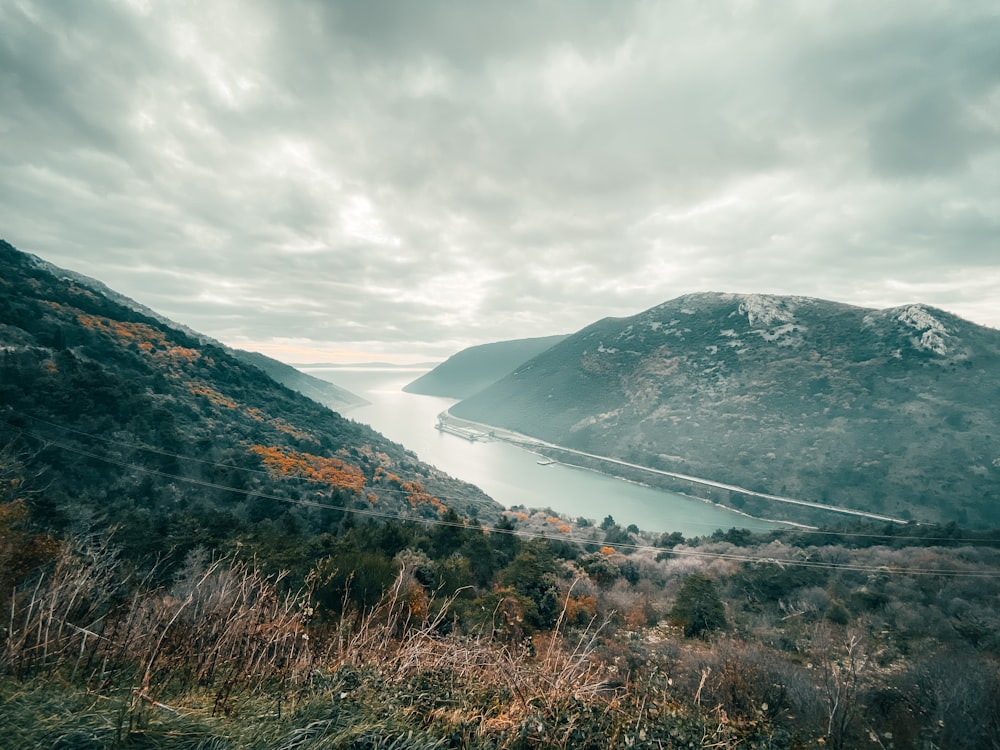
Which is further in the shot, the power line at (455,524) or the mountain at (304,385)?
the mountain at (304,385)

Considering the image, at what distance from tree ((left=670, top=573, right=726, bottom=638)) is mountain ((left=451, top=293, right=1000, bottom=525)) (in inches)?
2094

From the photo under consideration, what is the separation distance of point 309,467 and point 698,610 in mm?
29175

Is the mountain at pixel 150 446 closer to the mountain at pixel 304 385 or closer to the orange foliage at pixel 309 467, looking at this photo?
the orange foliage at pixel 309 467

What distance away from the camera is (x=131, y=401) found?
28.0m

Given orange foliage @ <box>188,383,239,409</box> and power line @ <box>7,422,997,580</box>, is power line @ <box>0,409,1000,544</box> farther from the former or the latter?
orange foliage @ <box>188,383,239,409</box>

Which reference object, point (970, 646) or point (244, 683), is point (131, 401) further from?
point (970, 646)

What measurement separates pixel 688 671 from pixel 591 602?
22.2 feet

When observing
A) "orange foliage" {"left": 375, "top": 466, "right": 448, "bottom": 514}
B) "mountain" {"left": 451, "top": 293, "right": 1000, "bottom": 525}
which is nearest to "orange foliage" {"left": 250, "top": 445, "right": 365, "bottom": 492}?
"orange foliage" {"left": 375, "top": 466, "right": 448, "bottom": 514}

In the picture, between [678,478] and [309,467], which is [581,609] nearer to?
[309,467]

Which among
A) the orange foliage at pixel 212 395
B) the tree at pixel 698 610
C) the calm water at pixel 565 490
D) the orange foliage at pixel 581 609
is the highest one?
the orange foliage at pixel 212 395

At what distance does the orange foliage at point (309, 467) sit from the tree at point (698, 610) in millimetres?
23448

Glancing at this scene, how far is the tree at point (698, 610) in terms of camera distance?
1277 centimetres

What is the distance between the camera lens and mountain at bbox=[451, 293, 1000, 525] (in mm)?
57750

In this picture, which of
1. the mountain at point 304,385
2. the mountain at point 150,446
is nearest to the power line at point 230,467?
the mountain at point 150,446
